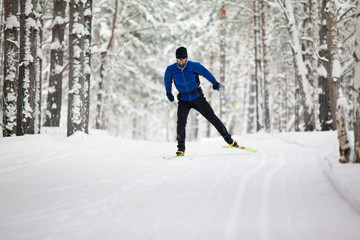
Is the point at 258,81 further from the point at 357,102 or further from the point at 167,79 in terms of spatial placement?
the point at 357,102

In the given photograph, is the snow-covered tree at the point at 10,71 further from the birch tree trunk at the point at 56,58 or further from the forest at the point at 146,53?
the birch tree trunk at the point at 56,58

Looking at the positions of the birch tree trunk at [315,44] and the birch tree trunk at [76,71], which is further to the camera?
the birch tree trunk at [315,44]

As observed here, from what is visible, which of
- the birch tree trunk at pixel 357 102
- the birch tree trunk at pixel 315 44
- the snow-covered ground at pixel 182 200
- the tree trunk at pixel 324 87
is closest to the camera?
the snow-covered ground at pixel 182 200

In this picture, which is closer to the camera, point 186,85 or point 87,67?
point 186,85

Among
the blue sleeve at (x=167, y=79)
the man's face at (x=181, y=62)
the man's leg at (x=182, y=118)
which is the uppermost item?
the man's face at (x=181, y=62)

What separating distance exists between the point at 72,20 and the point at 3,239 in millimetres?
7049

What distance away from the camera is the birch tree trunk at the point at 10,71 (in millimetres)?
7398

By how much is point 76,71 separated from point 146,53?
8.25 meters

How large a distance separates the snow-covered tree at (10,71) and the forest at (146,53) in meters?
0.02

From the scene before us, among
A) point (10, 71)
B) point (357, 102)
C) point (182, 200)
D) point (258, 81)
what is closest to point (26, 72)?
point (10, 71)

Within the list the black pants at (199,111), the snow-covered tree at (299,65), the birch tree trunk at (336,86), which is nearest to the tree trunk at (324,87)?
the snow-covered tree at (299,65)

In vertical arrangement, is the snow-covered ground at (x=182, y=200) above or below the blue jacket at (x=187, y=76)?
below

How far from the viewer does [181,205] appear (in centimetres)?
288

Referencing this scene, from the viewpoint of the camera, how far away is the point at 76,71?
7.86m
